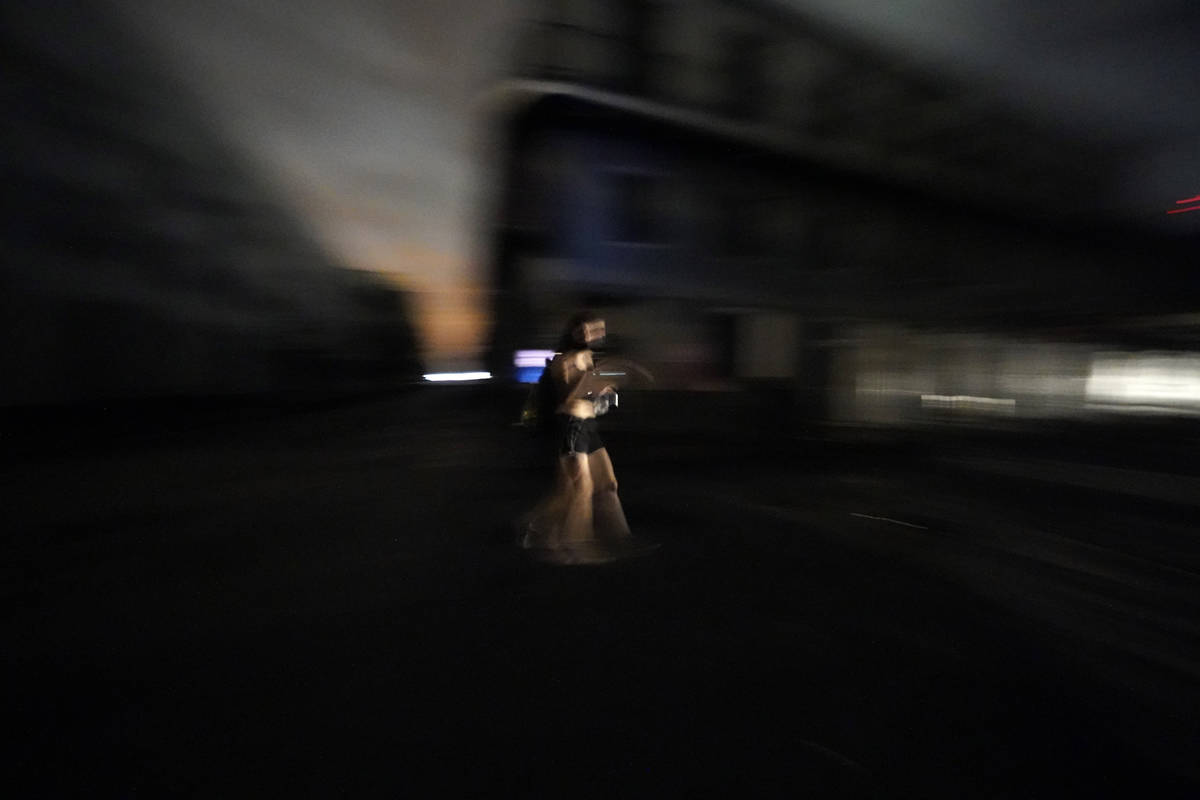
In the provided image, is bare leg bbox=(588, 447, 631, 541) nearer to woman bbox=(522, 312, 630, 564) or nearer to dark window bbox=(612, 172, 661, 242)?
woman bbox=(522, 312, 630, 564)

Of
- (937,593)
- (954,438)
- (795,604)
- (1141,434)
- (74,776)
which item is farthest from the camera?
(1141,434)

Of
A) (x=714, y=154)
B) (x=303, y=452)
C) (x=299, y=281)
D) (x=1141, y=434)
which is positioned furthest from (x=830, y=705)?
(x=299, y=281)

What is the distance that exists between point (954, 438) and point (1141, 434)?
6.36m

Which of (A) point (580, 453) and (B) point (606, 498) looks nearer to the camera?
(A) point (580, 453)

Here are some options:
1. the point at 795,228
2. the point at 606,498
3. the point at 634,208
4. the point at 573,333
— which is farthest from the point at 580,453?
the point at 795,228

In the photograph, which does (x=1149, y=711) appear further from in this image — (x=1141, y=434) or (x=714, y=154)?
(x=714, y=154)

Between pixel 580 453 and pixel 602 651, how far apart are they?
5.93 ft

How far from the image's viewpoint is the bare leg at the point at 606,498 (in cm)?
529

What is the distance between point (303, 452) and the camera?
11312 mm

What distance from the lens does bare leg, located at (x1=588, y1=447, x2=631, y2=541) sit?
5289 millimetres

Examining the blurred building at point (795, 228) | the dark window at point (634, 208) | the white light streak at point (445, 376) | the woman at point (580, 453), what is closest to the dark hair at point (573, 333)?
the woman at point (580, 453)

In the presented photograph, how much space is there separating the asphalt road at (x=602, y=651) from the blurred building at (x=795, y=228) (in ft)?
24.3

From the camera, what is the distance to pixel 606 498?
545cm

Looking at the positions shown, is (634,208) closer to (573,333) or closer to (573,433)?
(573,333)
